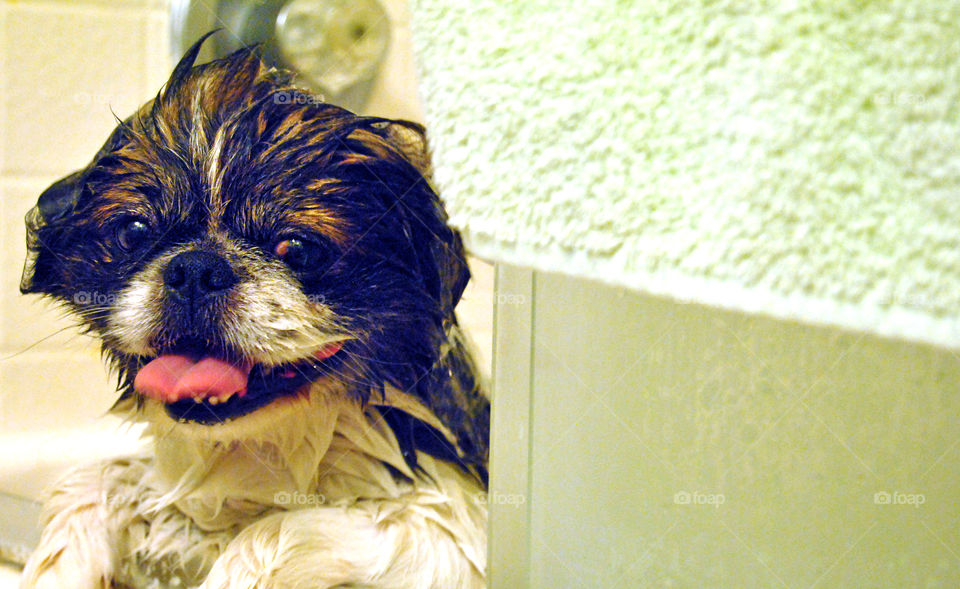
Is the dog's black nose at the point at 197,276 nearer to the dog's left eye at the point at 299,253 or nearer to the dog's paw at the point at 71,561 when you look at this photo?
the dog's left eye at the point at 299,253

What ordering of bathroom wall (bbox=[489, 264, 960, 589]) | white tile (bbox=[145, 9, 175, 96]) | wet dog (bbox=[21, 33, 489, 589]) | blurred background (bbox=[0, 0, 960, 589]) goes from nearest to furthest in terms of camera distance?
blurred background (bbox=[0, 0, 960, 589])
bathroom wall (bbox=[489, 264, 960, 589])
wet dog (bbox=[21, 33, 489, 589])
white tile (bbox=[145, 9, 175, 96])

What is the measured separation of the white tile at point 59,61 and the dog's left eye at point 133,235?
0.61 m

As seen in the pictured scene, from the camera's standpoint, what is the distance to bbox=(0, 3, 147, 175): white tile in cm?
130

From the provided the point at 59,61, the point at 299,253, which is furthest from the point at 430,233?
the point at 59,61

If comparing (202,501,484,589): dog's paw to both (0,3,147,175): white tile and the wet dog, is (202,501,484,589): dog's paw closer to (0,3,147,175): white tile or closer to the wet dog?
the wet dog

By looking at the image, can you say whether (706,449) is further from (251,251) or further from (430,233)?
(251,251)

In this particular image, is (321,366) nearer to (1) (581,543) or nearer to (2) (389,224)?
(2) (389,224)

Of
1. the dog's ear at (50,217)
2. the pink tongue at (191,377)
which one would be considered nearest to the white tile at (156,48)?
the dog's ear at (50,217)

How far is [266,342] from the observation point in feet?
2.41

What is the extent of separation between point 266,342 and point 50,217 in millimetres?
300

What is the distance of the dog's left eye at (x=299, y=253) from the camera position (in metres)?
0.77

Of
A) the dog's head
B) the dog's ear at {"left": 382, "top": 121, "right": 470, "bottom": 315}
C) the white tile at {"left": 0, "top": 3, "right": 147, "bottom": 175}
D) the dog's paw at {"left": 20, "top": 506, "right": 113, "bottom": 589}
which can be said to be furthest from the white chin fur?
the white tile at {"left": 0, "top": 3, "right": 147, "bottom": 175}

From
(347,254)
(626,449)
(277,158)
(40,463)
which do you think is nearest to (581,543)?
(626,449)

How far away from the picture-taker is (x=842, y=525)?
66 cm
